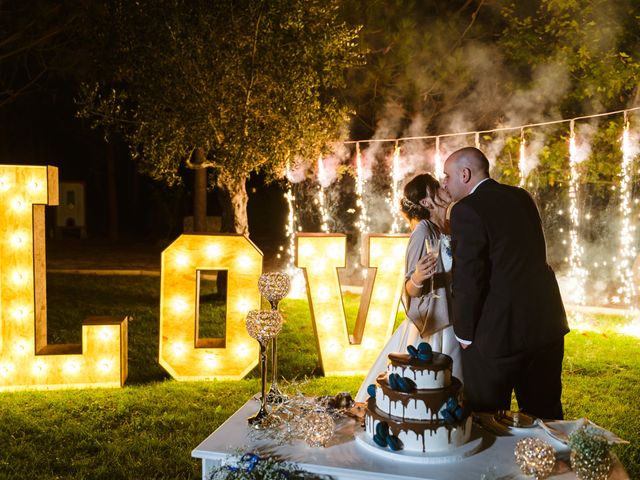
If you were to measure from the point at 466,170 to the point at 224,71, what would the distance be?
7.67m

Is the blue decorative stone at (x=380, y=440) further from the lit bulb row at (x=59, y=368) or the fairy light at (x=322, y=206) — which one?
the fairy light at (x=322, y=206)

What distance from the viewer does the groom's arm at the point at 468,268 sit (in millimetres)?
4141

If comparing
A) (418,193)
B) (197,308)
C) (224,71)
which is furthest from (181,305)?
(224,71)

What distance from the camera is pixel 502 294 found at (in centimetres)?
418

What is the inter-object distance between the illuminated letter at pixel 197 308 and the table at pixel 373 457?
420cm

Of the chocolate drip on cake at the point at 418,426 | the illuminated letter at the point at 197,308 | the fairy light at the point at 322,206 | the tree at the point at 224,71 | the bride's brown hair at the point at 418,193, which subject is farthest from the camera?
the fairy light at the point at 322,206

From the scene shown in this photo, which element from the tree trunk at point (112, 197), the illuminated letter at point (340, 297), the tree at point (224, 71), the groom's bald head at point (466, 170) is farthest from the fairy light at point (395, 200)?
the tree trunk at point (112, 197)

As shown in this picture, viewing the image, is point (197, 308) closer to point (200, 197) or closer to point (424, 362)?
point (424, 362)

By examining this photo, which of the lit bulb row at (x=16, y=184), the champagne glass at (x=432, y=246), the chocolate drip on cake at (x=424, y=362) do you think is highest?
the lit bulb row at (x=16, y=184)

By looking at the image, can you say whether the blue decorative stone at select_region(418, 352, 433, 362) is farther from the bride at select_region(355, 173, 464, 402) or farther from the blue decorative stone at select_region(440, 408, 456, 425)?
the bride at select_region(355, 173, 464, 402)

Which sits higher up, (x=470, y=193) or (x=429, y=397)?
(x=470, y=193)

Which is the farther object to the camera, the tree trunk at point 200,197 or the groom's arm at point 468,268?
the tree trunk at point 200,197

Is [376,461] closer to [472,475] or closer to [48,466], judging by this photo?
[472,475]

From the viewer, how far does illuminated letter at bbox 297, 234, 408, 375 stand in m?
8.47
